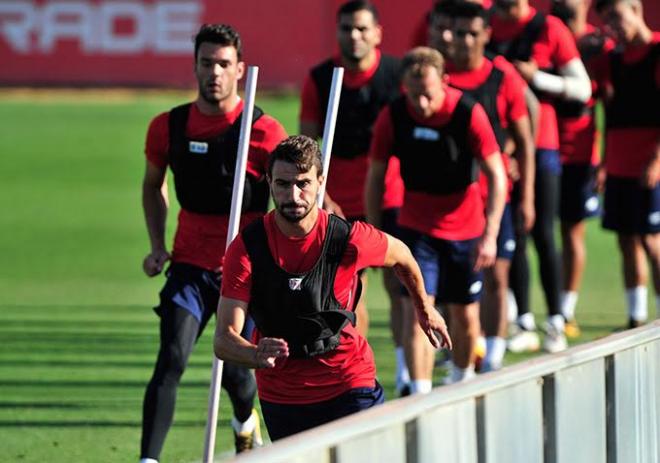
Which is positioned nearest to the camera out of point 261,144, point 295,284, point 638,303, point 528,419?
point 528,419

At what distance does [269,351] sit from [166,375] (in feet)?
6.46

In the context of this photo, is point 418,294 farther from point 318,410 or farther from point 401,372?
point 401,372

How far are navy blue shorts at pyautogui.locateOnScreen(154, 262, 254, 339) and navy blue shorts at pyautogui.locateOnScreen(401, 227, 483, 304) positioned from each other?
1657 mm

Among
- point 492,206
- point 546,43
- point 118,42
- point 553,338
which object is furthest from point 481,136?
point 118,42

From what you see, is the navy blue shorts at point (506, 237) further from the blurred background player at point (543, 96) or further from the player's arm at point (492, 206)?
the player's arm at point (492, 206)

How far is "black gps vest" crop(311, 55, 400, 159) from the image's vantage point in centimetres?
1045

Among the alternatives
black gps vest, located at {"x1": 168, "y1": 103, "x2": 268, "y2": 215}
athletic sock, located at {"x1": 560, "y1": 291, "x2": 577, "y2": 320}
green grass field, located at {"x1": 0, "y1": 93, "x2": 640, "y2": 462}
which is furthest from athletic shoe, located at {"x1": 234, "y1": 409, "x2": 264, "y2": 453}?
athletic sock, located at {"x1": 560, "y1": 291, "x2": 577, "y2": 320}

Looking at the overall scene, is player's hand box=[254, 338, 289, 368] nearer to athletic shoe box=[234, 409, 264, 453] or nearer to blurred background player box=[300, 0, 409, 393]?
athletic shoe box=[234, 409, 264, 453]

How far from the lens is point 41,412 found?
32.2 ft

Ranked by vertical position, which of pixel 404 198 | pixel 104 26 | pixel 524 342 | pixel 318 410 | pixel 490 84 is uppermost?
pixel 490 84

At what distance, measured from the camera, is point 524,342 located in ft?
38.8

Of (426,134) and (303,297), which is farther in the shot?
(426,134)

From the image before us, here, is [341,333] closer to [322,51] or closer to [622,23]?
[622,23]

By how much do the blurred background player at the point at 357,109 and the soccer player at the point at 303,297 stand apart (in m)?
3.38
